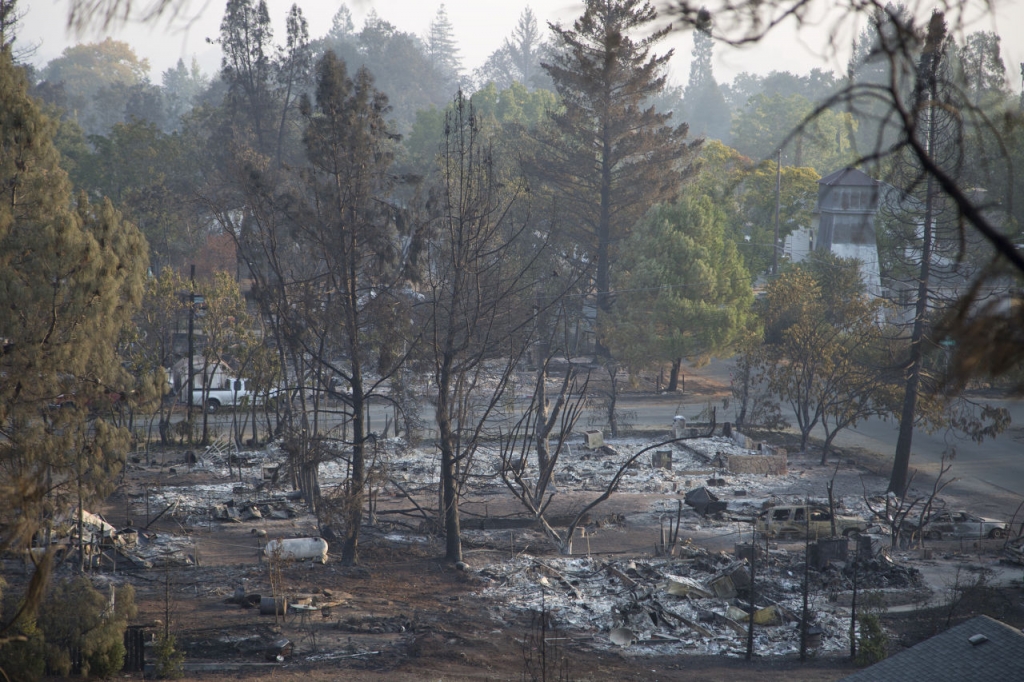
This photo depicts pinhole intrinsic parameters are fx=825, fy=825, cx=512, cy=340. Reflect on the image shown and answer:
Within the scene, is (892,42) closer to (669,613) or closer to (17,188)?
(17,188)

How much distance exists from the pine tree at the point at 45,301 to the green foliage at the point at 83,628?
105 centimetres

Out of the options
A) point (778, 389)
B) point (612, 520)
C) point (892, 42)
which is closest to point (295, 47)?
point (778, 389)

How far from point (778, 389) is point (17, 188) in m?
22.0

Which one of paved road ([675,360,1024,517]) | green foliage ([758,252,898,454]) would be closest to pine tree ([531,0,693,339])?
green foliage ([758,252,898,454])

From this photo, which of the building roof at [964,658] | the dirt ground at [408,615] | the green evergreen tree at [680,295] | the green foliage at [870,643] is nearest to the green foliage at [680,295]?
the green evergreen tree at [680,295]

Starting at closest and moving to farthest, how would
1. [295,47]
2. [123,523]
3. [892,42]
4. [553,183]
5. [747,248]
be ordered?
[892,42] → [123,523] → [553,183] → [747,248] → [295,47]

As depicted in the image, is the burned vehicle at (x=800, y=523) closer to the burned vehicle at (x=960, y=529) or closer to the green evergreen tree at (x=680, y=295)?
the burned vehicle at (x=960, y=529)

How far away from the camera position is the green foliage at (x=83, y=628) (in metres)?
10.5

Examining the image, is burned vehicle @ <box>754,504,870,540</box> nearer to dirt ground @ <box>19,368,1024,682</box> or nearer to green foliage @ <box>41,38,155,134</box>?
dirt ground @ <box>19,368,1024,682</box>

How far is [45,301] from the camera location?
1055 centimetres

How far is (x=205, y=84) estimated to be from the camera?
152875 millimetres

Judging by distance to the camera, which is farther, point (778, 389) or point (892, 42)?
point (778, 389)

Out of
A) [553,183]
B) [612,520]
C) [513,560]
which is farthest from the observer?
[553,183]

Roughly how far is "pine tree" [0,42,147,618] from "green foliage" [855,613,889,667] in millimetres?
11270
